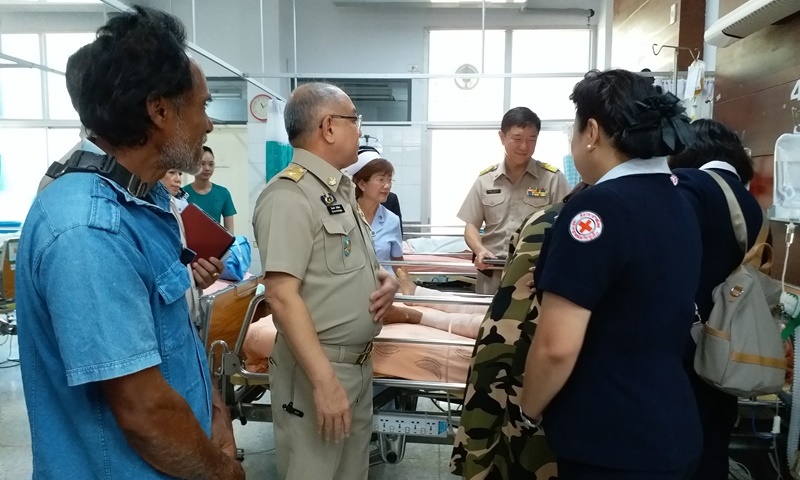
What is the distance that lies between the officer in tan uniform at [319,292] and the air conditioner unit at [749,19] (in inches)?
70.1

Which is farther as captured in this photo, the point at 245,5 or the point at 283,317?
the point at 245,5

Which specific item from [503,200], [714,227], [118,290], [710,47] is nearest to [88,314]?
[118,290]

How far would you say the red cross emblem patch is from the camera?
3.21 feet

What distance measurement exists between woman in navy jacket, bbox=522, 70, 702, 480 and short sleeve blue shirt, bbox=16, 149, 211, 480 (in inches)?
27.5

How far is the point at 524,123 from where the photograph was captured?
2.63m

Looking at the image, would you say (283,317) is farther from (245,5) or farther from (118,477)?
(245,5)

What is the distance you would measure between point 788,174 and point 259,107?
15.4 ft

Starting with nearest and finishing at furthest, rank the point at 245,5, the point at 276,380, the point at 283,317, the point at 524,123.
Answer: the point at 283,317
the point at 276,380
the point at 524,123
the point at 245,5

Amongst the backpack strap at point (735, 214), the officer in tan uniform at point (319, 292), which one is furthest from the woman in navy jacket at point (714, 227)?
the officer in tan uniform at point (319, 292)

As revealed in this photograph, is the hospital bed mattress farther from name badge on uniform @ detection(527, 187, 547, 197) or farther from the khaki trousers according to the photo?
name badge on uniform @ detection(527, 187, 547, 197)

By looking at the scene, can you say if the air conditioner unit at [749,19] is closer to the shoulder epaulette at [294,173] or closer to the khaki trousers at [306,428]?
the shoulder epaulette at [294,173]

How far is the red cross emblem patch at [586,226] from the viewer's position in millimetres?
978

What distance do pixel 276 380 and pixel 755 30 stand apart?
254 centimetres

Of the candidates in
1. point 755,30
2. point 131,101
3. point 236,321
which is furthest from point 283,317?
point 755,30
